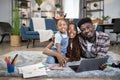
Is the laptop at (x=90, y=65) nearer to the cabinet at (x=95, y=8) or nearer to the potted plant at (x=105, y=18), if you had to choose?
the potted plant at (x=105, y=18)

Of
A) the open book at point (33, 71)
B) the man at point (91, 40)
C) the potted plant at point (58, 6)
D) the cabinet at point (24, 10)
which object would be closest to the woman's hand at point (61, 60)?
the open book at point (33, 71)

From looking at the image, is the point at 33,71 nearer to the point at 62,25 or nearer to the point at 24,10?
the point at 62,25

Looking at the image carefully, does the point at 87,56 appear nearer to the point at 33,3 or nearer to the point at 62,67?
the point at 62,67

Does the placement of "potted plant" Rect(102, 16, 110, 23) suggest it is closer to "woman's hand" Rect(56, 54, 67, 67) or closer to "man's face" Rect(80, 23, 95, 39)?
"man's face" Rect(80, 23, 95, 39)

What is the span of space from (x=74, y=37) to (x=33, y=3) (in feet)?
18.0

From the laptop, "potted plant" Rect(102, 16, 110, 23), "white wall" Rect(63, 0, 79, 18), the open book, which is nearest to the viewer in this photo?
the open book

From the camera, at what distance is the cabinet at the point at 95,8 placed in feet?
23.8

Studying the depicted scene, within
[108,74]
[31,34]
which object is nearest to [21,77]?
[108,74]

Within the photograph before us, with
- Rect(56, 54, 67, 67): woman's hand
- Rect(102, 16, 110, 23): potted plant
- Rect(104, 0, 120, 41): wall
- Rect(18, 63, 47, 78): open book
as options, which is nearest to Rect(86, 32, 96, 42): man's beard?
Rect(56, 54, 67, 67): woman's hand

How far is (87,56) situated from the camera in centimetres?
278

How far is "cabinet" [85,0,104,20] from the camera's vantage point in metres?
7.25

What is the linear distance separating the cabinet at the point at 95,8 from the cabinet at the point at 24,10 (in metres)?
2.22

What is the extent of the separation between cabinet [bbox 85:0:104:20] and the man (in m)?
4.61

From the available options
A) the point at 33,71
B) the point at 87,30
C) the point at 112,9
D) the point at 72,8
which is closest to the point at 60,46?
the point at 87,30
